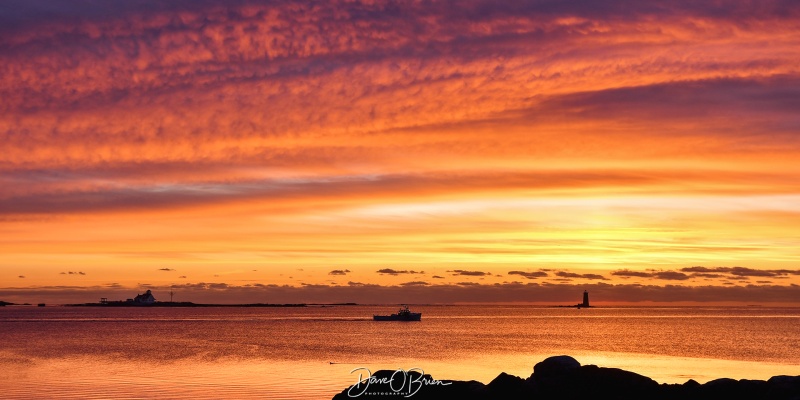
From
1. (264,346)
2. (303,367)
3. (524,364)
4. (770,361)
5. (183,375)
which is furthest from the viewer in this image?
(264,346)

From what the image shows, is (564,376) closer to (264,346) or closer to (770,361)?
(770,361)

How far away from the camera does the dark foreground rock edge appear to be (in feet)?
116

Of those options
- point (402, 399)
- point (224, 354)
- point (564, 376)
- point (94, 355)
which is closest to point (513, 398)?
point (564, 376)

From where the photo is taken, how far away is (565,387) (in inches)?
1442

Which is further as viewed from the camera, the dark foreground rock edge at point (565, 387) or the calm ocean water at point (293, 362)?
the calm ocean water at point (293, 362)

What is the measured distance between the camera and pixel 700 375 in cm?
6072

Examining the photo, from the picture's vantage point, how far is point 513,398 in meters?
36.6

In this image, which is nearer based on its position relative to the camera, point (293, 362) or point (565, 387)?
point (565, 387)

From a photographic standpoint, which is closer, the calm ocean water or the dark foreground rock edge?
the dark foreground rock edge

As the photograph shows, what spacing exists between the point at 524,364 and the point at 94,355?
38310 millimetres

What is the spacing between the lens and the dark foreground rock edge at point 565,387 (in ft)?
116

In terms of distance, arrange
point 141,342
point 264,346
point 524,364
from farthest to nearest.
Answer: point 141,342, point 264,346, point 524,364

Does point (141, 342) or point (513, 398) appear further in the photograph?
point (141, 342)

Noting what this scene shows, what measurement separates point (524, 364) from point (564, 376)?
33.3 metres
